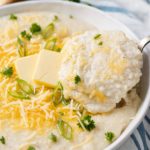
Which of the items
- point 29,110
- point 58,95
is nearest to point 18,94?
point 29,110

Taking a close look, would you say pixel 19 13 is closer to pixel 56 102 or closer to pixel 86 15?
pixel 86 15

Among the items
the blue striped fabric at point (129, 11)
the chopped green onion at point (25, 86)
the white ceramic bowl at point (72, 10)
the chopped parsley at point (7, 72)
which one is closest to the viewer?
the chopped green onion at point (25, 86)

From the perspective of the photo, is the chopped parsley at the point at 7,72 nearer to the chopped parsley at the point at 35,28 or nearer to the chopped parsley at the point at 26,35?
the chopped parsley at the point at 26,35

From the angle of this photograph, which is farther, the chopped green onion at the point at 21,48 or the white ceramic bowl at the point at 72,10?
the white ceramic bowl at the point at 72,10

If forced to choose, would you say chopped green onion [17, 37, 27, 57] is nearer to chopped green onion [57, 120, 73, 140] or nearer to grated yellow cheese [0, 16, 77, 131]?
grated yellow cheese [0, 16, 77, 131]

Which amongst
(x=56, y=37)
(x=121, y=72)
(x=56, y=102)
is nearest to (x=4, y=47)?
(x=56, y=37)

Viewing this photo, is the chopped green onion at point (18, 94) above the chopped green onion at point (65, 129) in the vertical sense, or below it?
above

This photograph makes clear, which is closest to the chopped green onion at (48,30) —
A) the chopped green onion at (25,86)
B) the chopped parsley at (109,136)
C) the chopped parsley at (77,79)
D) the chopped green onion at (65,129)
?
the chopped green onion at (25,86)
